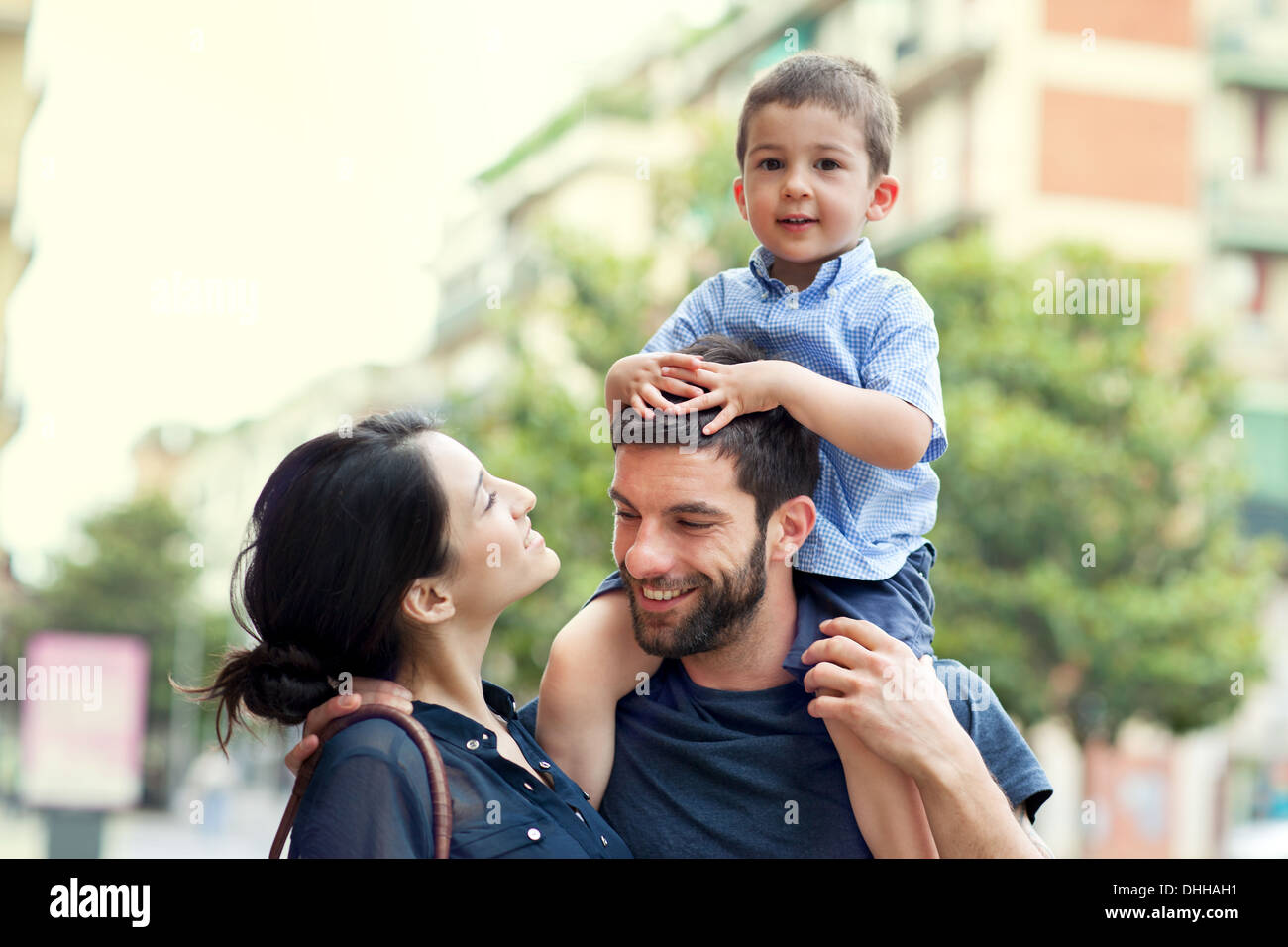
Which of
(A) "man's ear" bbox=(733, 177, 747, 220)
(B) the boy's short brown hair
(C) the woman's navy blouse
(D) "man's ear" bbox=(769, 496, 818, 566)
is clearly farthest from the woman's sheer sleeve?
(B) the boy's short brown hair

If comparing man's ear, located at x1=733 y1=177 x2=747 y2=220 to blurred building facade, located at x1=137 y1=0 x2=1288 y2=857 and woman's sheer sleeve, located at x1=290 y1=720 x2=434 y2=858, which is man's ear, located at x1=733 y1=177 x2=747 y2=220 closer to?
woman's sheer sleeve, located at x1=290 y1=720 x2=434 y2=858

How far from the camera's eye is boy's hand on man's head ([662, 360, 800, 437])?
299 cm

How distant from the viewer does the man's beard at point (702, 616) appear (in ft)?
10.1

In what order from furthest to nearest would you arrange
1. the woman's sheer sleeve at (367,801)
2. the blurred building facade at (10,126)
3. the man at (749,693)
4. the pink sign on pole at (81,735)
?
the blurred building facade at (10,126) < the pink sign on pole at (81,735) < the man at (749,693) < the woman's sheer sleeve at (367,801)

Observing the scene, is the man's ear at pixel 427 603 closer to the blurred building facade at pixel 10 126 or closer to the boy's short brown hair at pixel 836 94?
the boy's short brown hair at pixel 836 94

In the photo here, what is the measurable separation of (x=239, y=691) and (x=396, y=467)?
0.52 m

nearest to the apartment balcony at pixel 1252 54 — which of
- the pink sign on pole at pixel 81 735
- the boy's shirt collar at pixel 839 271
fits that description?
the pink sign on pole at pixel 81 735

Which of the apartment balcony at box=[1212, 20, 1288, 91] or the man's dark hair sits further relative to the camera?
the apartment balcony at box=[1212, 20, 1288, 91]

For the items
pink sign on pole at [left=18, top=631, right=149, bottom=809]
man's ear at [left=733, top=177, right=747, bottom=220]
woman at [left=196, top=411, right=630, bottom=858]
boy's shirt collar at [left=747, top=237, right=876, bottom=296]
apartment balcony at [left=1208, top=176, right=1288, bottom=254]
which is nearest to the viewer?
woman at [left=196, top=411, right=630, bottom=858]

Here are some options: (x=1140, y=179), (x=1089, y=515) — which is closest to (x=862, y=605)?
(x=1089, y=515)

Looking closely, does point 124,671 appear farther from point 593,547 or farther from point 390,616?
point 390,616

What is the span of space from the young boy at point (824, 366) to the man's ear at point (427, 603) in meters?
0.47

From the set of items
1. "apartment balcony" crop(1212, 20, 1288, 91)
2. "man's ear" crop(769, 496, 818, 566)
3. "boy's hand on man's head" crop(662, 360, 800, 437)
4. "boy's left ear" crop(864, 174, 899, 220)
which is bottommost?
"man's ear" crop(769, 496, 818, 566)

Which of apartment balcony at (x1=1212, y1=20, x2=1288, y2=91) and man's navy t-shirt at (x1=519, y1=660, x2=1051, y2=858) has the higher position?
apartment balcony at (x1=1212, y1=20, x2=1288, y2=91)
